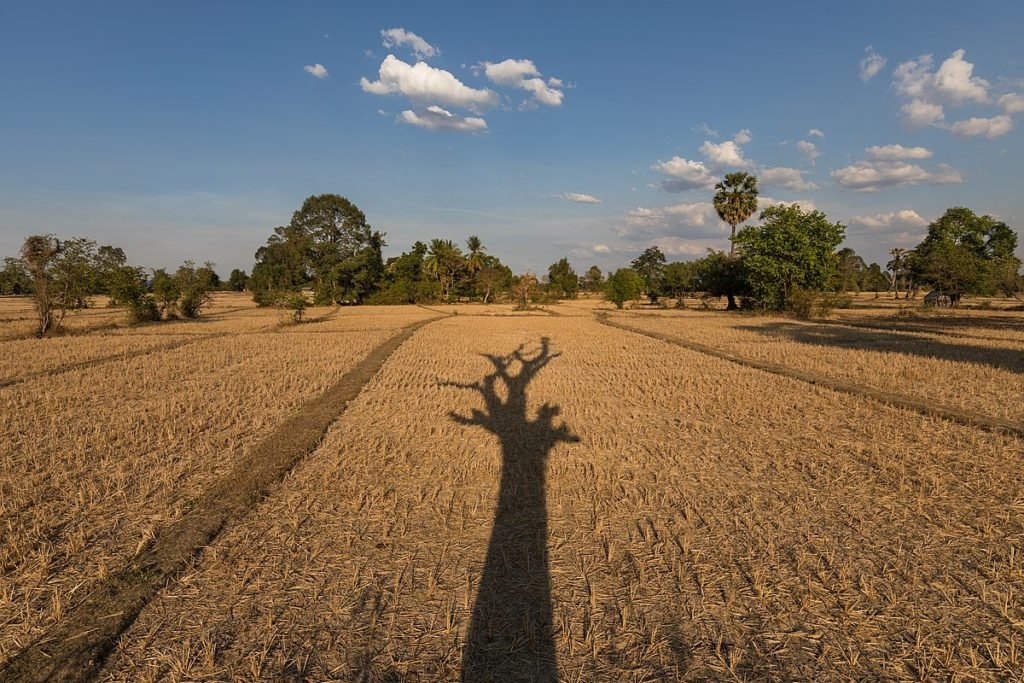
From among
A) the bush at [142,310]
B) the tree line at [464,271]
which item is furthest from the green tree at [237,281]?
the bush at [142,310]

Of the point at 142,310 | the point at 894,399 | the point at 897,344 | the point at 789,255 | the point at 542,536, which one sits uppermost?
the point at 789,255

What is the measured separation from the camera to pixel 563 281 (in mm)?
86312

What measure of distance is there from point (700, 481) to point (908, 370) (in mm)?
11855

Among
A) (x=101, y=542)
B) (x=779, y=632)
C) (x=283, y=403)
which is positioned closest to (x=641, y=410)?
(x=779, y=632)

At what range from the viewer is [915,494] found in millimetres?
6070

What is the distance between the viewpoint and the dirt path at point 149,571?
332cm

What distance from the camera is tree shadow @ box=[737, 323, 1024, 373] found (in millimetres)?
16047

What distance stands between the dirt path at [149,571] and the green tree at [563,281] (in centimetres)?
7058

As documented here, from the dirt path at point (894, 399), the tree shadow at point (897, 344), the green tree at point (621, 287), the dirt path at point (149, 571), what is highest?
the green tree at point (621, 287)

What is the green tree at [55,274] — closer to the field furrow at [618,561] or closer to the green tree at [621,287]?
the field furrow at [618,561]

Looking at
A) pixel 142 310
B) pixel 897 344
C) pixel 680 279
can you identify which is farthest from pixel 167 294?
pixel 680 279

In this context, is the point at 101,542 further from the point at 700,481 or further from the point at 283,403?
the point at 700,481

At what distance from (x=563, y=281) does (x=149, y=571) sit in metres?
83.8

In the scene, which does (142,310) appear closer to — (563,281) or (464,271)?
(464,271)
